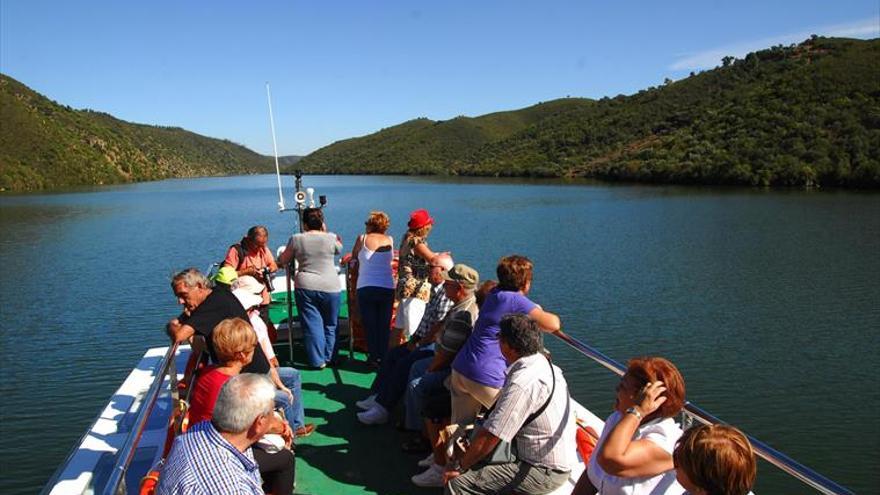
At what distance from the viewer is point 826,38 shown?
9344 cm

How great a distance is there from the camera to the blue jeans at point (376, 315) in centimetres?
593

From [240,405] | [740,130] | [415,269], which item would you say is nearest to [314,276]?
[415,269]

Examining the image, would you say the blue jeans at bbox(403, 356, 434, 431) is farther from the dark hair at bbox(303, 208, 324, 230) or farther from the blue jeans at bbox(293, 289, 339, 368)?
the dark hair at bbox(303, 208, 324, 230)

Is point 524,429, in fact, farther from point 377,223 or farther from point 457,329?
point 377,223

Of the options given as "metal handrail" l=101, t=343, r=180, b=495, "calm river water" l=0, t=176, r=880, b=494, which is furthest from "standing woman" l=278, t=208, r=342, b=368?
"calm river water" l=0, t=176, r=880, b=494

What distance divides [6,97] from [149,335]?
4724 inches

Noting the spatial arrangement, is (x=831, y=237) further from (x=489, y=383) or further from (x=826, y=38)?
(x=826, y=38)

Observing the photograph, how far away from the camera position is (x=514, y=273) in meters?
3.82

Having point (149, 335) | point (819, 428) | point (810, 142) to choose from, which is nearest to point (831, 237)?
point (819, 428)

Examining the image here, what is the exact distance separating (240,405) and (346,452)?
2.28 m

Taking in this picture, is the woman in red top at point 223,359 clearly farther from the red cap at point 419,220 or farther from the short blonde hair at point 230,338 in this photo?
the red cap at point 419,220

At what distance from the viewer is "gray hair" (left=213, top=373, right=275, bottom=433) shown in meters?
2.42

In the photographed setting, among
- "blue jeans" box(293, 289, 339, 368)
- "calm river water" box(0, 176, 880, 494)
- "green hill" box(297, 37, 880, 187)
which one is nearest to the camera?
"blue jeans" box(293, 289, 339, 368)

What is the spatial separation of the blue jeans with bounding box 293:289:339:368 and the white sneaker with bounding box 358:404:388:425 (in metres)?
1.43
